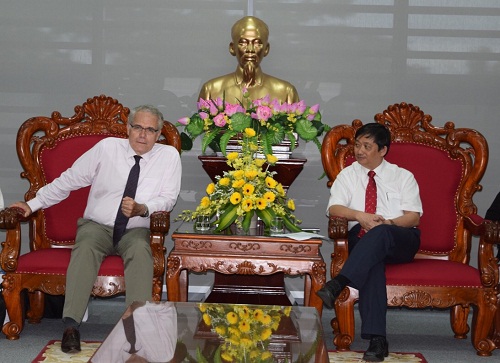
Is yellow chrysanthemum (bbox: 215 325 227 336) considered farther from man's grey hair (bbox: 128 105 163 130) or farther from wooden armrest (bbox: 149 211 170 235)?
man's grey hair (bbox: 128 105 163 130)

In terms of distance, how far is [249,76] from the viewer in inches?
A: 187

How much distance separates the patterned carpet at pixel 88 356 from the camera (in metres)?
3.65

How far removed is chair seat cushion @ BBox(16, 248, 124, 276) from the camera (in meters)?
3.92

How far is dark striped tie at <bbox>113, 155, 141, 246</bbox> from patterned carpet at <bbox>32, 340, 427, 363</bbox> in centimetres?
55

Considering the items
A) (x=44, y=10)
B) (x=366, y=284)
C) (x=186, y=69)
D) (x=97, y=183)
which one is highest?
(x=44, y=10)

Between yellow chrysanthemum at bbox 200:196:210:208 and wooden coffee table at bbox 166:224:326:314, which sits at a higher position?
yellow chrysanthemum at bbox 200:196:210:208

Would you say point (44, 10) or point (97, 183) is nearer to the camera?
point (97, 183)

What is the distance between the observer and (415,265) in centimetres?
405

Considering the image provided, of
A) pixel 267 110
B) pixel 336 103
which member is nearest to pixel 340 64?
pixel 336 103

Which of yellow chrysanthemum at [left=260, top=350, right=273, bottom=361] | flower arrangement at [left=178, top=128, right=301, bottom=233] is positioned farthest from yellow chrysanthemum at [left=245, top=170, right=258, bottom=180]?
yellow chrysanthemum at [left=260, top=350, right=273, bottom=361]

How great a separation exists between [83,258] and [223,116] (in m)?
1.09

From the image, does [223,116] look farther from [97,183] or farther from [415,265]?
[415,265]

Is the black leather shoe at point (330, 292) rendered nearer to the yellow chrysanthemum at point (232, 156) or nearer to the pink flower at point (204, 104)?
the yellow chrysanthemum at point (232, 156)

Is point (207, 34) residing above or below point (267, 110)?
above
